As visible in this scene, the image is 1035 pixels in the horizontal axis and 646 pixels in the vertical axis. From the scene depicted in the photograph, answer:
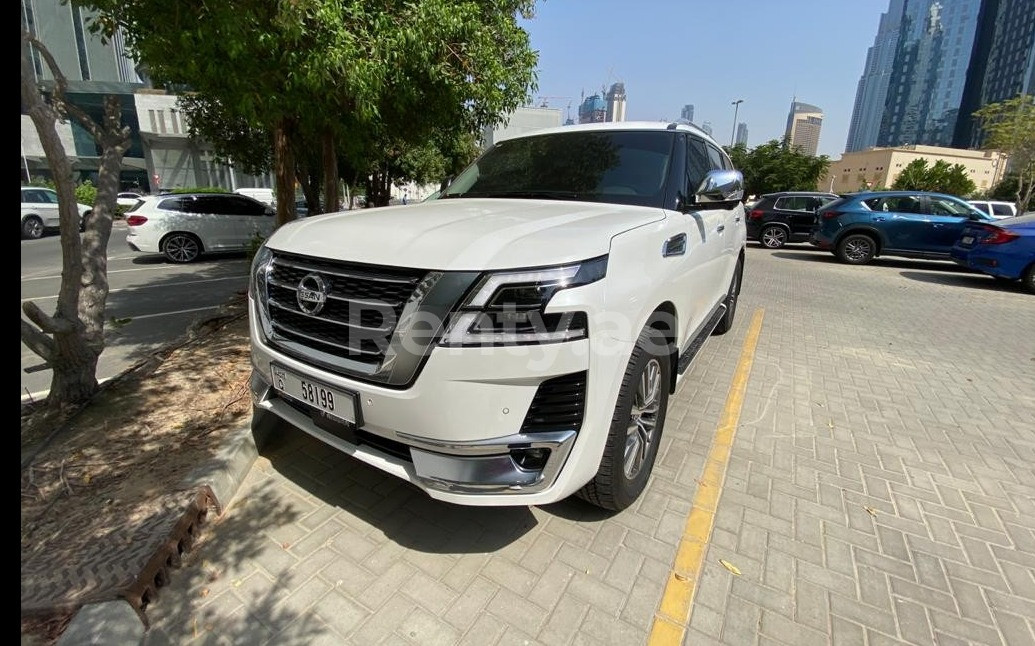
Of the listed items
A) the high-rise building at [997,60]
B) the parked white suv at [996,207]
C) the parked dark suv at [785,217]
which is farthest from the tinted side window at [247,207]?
the high-rise building at [997,60]

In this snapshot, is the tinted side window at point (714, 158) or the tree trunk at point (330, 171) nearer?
the tinted side window at point (714, 158)

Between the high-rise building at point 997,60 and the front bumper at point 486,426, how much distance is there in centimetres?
12218

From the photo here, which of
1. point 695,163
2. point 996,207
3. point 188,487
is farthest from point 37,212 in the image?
point 996,207

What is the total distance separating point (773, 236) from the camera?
15.1 meters

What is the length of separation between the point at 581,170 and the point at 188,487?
9.28ft

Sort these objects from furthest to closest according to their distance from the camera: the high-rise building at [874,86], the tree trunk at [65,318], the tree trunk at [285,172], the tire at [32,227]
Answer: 1. the high-rise building at [874,86]
2. the tire at [32,227]
3. the tree trunk at [285,172]
4. the tree trunk at [65,318]

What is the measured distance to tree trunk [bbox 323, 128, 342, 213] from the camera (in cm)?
704

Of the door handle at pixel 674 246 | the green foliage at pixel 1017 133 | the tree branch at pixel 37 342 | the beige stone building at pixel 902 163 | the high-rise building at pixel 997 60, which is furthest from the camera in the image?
the high-rise building at pixel 997 60

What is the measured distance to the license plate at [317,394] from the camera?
1995 mm

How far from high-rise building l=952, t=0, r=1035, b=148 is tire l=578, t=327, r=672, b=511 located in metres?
121

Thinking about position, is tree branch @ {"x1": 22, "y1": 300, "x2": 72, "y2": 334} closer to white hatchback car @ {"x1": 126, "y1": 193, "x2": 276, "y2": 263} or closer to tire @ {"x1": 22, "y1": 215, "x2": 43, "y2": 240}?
white hatchback car @ {"x1": 126, "y1": 193, "x2": 276, "y2": 263}

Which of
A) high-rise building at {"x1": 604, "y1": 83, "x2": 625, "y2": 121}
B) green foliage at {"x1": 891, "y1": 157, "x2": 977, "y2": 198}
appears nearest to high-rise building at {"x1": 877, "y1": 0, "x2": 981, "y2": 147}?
green foliage at {"x1": 891, "y1": 157, "x2": 977, "y2": 198}

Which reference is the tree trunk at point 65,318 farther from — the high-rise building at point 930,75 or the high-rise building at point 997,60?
the high-rise building at point 930,75
